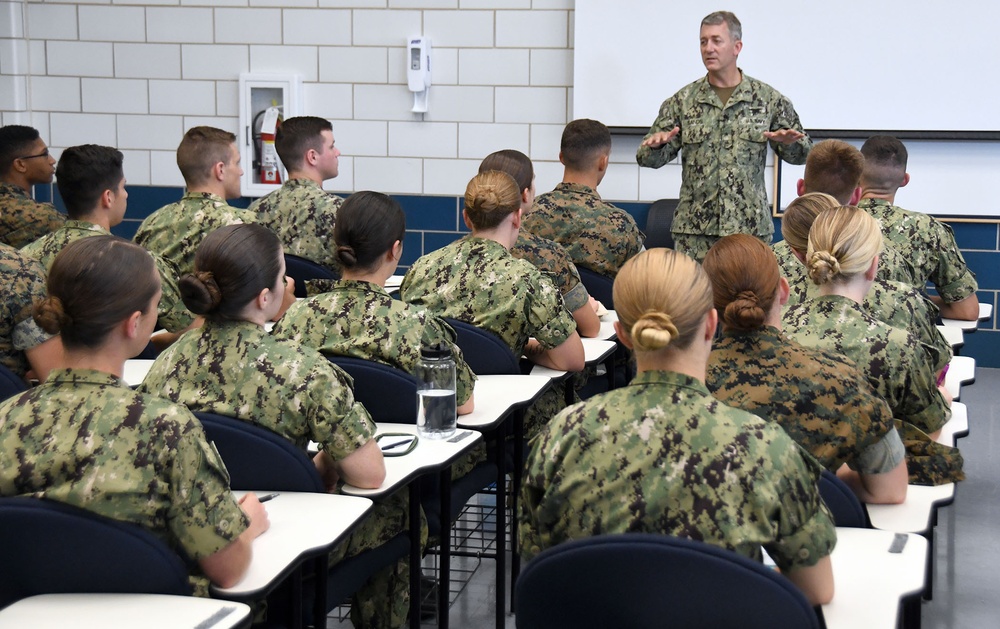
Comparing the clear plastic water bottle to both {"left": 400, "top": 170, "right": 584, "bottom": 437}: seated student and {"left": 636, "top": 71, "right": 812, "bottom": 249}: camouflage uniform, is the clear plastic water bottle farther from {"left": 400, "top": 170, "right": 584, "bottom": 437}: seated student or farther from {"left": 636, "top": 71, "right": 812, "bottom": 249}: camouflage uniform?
{"left": 636, "top": 71, "right": 812, "bottom": 249}: camouflage uniform

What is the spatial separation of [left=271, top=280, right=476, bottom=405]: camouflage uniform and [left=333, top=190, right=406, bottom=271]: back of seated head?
60 millimetres

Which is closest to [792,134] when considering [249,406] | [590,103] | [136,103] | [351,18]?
[590,103]

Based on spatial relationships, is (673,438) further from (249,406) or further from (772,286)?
(249,406)

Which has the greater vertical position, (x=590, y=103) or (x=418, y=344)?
(x=590, y=103)

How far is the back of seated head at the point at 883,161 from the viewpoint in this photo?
407 centimetres

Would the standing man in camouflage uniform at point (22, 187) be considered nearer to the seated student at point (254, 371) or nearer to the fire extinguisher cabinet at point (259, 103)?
the fire extinguisher cabinet at point (259, 103)

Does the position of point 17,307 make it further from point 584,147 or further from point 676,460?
point 584,147

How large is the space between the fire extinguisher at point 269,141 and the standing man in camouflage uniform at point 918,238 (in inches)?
155

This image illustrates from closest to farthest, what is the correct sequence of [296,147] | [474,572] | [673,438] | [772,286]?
[673,438]
[772,286]
[474,572]
[296,147]

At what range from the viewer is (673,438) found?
5.29ft

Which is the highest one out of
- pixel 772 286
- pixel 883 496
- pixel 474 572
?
pixel 772 286

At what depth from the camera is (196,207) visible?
431 centimetres

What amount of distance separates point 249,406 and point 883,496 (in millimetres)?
1262

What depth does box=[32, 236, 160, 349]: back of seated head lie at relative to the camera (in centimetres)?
179
